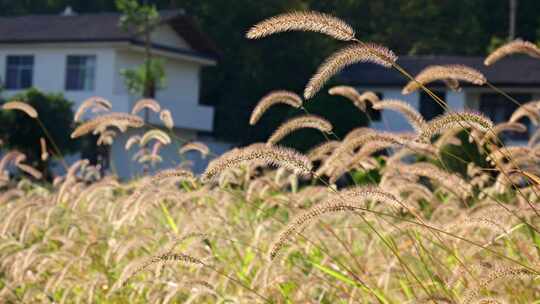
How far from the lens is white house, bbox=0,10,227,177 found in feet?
125

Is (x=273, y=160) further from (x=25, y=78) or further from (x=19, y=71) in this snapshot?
(x=19, y=71)

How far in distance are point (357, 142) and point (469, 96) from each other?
3844 cm

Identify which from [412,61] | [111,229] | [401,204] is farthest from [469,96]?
[401,204]

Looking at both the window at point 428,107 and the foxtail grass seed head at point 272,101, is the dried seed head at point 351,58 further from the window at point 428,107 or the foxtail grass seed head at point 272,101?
A: the window at point 428,107

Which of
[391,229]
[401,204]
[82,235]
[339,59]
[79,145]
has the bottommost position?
[79,145]

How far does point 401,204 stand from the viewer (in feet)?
12.2

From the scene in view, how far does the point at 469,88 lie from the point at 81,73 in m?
12.8

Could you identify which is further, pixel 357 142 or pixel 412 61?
pixel 412 61

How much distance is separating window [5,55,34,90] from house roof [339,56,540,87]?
1015 centimetres

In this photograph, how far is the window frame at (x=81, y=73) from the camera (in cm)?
3862

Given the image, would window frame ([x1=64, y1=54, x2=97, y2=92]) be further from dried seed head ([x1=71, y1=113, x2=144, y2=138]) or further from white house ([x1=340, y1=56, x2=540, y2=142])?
dried seed head ([x1=71, y1=113, x2=144, y2=138])

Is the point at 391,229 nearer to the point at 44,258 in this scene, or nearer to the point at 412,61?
the point at 44,258

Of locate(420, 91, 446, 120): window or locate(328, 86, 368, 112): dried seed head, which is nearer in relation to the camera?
locate(328, 86, 368, 112): dried seed head

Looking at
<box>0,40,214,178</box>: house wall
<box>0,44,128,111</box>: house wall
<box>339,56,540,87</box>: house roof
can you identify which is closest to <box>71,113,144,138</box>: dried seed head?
<box>0,40,214,178</box>: house wall
